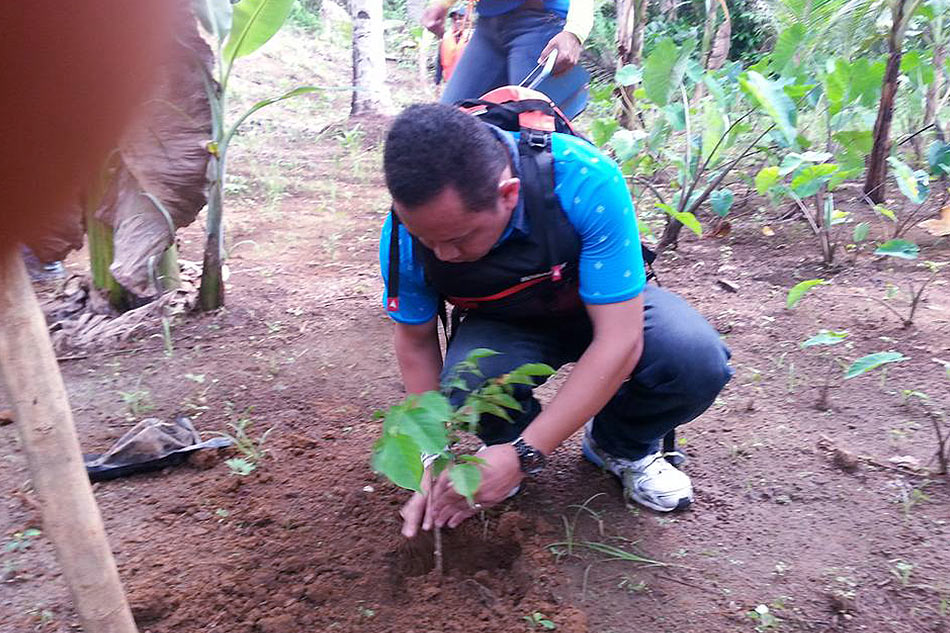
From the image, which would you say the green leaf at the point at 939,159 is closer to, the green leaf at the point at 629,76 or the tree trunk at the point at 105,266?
the green leaf at the point at 629,76

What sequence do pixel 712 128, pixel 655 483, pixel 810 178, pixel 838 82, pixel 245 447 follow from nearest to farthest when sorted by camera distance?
pixel 655 483, pixel 245 447, pixel 810 178, pixel 838 82, pixel 712 128

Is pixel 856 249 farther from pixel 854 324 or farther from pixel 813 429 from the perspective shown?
pixel 813 429

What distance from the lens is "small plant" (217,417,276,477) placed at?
1981 millimetres

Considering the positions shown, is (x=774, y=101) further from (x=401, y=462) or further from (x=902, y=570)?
(x=401, y=462)

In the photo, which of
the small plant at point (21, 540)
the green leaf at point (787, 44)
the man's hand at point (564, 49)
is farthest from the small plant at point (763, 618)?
the green leaf at point (787, 44)

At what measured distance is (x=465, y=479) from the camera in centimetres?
129

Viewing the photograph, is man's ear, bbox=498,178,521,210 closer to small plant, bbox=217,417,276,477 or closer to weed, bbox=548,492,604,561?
weed, bbox=548,492,604,561

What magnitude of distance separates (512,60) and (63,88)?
2.55 meters

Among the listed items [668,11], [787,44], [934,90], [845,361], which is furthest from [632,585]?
[668,11]

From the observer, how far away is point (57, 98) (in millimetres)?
500

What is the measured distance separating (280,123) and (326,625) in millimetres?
7330

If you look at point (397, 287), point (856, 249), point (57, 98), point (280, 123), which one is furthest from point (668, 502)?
point (280, 123)

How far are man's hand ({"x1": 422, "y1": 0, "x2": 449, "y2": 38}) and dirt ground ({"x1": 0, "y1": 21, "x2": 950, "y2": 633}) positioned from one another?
1.22 m

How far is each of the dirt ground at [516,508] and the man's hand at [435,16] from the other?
1220 millimetres
